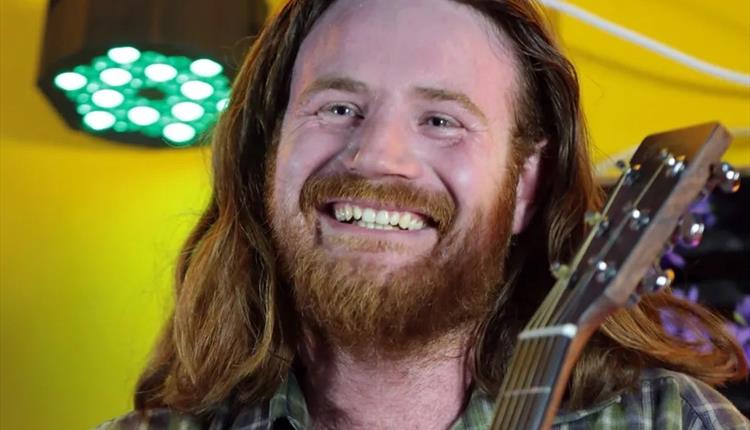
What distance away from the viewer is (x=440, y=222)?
1142 millimetres

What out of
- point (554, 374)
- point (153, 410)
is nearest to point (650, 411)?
point (554, 374)

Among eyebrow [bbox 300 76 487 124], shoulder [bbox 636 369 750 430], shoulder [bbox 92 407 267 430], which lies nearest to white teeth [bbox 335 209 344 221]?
eyebrow [bbox 300 76 487 124]

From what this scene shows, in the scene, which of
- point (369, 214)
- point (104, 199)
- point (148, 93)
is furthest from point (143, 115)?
point (369, 214)

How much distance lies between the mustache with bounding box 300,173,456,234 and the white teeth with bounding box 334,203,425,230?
0.03ft

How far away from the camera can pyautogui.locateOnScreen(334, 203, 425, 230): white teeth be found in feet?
3.71

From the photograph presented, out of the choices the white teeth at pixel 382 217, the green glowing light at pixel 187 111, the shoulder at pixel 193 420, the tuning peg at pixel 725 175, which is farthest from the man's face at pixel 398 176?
the tuning peg at pixel 725 175

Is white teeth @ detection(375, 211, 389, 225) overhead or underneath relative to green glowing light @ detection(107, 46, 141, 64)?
underneath

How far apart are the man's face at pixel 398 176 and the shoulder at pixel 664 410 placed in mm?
154

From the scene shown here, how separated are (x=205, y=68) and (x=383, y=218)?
1.15ft

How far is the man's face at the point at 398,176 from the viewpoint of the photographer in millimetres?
1133

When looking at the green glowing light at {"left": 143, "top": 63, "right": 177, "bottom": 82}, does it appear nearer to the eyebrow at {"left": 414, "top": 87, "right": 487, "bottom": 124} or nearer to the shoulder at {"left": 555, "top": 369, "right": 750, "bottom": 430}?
the eyebrow at {"left": 414, "top": 87, "right": 487, "bottom": 124}

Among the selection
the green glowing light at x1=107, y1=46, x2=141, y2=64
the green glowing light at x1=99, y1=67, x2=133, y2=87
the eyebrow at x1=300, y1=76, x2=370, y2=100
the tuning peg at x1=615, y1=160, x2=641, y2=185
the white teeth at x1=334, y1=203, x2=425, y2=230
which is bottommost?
the white teeth at x1=334, y1=203, x2=425, y2=230

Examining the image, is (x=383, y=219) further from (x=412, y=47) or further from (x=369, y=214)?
(x=412, y=47)

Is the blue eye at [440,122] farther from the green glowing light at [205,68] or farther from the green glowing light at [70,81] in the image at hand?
the green glowing light at [70,81]
